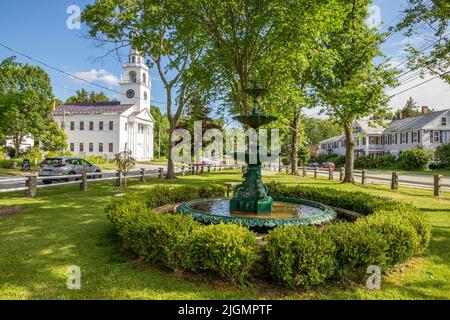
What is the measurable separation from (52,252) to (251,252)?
13.9ft

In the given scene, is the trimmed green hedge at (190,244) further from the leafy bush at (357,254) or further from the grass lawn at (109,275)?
the leafy bush at (357,254)

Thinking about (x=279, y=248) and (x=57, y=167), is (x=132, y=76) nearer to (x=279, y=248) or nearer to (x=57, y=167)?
(x=57, y=167)

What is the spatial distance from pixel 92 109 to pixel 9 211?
5770 cm

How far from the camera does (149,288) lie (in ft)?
16.4

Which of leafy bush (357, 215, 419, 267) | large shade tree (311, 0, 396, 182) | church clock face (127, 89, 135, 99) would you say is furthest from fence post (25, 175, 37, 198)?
church clock face (127, 89, 135, 99)

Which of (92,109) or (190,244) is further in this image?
(92,109)

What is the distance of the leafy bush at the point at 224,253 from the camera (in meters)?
5.18

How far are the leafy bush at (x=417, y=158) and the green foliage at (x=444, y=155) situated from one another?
3.42 ft

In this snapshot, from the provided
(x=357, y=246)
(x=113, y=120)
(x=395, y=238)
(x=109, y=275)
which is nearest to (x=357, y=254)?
(x=357, y=246)

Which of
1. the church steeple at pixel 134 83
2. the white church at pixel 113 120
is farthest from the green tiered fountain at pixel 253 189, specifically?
the church steeple at pixel 134 83

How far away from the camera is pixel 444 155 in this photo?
152 ft
